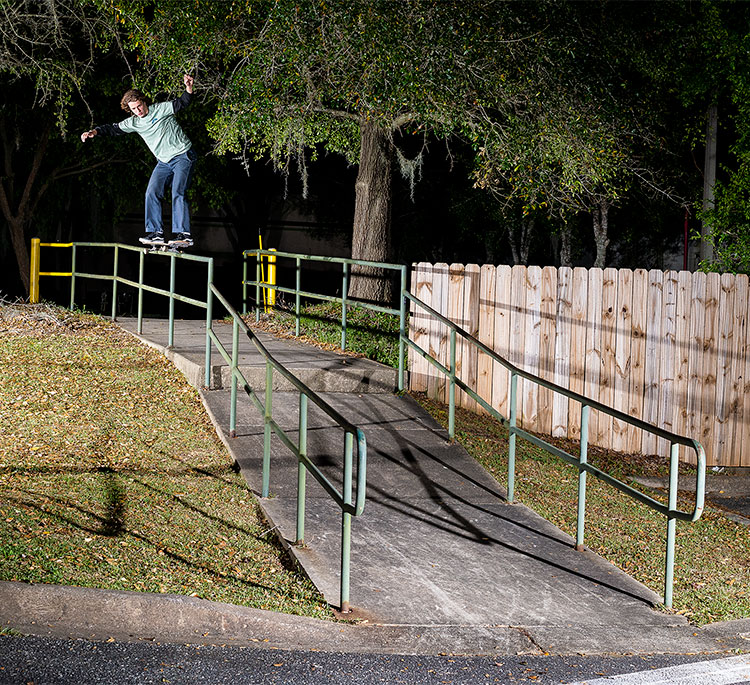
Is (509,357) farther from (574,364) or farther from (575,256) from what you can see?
(575,256)

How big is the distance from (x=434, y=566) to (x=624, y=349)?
4729 mm

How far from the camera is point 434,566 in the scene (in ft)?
20.5

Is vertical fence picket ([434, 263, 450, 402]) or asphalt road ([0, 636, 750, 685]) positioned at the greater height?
vertical fence picket ([434, 263, 450, 402])

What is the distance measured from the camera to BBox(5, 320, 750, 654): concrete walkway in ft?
16.9

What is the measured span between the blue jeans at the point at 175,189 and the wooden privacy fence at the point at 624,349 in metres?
3.54

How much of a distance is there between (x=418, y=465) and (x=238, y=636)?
3557 mm

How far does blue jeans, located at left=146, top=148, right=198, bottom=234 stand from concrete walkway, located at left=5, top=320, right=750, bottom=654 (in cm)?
267

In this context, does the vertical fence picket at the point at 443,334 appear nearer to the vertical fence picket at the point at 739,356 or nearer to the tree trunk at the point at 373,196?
the vertical fence picket at the point at 739,356

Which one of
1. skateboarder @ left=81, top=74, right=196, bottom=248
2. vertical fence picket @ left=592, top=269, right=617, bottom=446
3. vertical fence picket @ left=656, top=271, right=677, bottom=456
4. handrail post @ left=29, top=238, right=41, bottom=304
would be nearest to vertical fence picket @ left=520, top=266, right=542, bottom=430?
vertical fence picket @ left=592, top=269, right=617, bottom=446

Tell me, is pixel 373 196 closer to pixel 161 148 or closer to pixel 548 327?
pixel 161 148

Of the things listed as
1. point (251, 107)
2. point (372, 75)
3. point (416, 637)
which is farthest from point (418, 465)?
point (251, 107)

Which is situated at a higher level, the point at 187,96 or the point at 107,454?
the point at 187,96

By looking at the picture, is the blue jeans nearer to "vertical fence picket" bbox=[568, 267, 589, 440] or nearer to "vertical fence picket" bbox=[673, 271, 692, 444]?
"vertical fence picket" bbox=[568, 267, 589, 440]

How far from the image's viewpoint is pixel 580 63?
1298 cm
